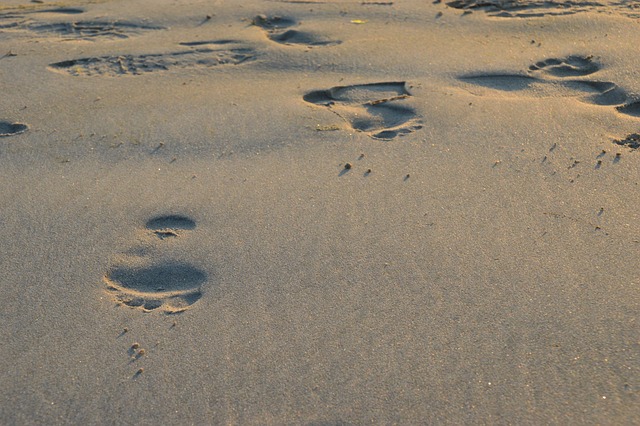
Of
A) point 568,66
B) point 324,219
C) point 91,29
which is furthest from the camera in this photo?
point 91,29

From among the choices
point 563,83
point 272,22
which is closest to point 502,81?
point 563,83

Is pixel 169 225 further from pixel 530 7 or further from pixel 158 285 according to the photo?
pixel 530 7

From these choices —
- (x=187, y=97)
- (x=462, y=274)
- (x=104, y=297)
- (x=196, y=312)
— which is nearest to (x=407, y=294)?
(x=462, y=274)

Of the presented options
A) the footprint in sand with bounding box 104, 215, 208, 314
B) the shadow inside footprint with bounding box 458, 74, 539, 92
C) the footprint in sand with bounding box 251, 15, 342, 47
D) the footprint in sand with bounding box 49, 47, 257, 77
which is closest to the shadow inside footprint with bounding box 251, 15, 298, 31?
the footprint in sand with bounding box 251, 15, 342, 47

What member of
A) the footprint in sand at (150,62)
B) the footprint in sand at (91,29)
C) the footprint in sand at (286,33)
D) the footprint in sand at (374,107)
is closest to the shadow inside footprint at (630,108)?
the footprint in sand at (374,107)

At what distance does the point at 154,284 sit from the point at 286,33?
1.89 m

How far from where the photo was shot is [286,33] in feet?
12.0

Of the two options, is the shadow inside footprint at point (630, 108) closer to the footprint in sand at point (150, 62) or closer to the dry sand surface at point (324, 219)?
the dry sand surface at point (324, 219)

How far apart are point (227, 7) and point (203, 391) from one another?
2.69 meters

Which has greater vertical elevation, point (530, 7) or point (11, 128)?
point (530, 7)

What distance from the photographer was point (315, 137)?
9.20ft

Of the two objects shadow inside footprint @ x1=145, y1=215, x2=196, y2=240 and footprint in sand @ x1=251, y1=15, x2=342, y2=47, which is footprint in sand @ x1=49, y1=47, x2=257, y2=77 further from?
shadow inside footprint @ x1=145, y1=215, x2=196, y2=240

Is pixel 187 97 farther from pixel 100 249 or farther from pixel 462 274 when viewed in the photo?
pixel 462 274

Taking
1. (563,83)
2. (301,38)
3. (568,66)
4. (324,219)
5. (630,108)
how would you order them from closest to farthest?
(324,219) < (630,108) < (563,83) < (568,66) < (301,38)
